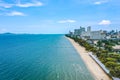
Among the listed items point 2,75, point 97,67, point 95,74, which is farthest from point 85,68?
point 2,75

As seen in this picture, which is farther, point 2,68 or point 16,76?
point 2,68

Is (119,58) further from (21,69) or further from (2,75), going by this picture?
(2,75)

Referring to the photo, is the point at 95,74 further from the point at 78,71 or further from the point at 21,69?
the point at 21,69

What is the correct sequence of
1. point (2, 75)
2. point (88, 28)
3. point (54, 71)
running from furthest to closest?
point (88, 28) → point (54, 71) → point (2, 75)

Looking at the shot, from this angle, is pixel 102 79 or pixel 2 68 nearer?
pixel 102 79

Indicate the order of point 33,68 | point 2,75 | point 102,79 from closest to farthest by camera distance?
point 102,79 < point 2,75 < point 33,68

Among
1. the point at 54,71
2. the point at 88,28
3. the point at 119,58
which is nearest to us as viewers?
the point at 54,71

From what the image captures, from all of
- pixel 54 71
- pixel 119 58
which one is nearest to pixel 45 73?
pixel 54 71

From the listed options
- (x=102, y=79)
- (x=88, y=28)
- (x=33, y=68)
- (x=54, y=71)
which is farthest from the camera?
(x=88, y=28)
